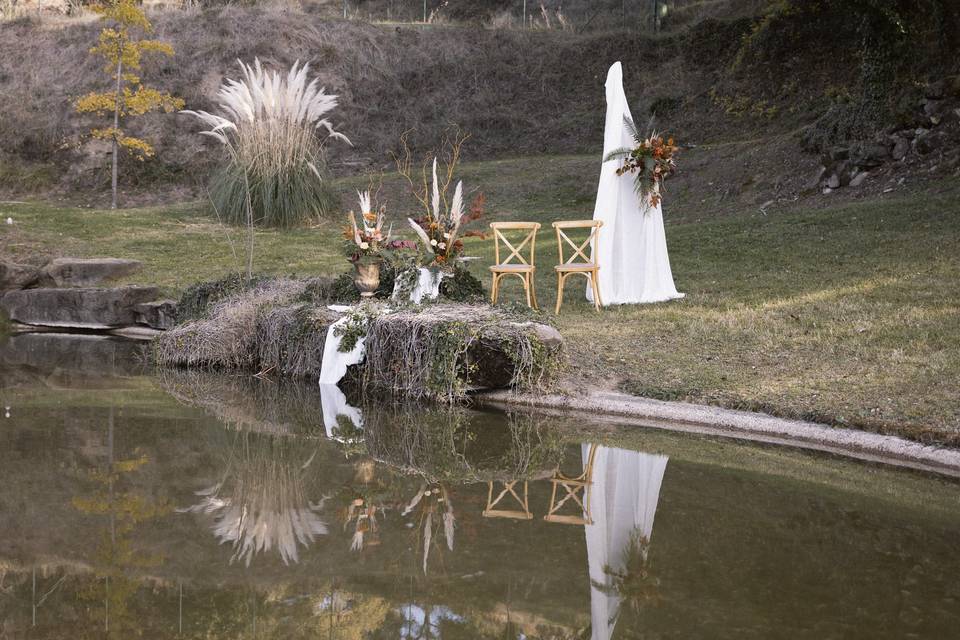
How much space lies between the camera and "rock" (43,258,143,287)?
10.6 m

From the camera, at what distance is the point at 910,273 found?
9.60 metres

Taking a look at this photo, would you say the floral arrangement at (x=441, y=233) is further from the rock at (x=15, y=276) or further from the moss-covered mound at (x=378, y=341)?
the rock at (x=15, y=276)

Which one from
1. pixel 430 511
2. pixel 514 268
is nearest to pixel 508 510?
pixel 430 511

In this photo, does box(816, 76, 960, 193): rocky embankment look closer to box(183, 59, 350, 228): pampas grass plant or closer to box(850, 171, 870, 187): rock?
box(850, 171, 870, 187): rock

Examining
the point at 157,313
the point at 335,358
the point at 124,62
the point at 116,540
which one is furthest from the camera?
the point at 124,62

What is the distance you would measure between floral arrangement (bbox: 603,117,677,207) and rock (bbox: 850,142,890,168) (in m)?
5.27

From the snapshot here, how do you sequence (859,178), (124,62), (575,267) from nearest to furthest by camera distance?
(575,267), (859,178), (124,62)

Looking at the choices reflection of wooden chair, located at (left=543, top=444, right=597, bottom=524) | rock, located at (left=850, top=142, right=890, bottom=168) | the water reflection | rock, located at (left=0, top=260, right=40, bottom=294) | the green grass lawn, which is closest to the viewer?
the water reflection

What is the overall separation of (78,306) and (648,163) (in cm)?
556

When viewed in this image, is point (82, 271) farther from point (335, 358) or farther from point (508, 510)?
Answer: point (508, 510)

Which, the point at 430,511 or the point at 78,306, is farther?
the point at 78,306

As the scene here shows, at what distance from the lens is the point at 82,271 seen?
421 inches

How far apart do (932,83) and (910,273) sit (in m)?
5.63

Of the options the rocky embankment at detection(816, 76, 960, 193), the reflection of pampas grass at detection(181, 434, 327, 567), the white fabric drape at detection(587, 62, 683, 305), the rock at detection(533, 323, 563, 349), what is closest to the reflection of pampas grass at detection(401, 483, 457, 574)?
the reflection of pampas grass at detection(181, 434, 327, 567)
